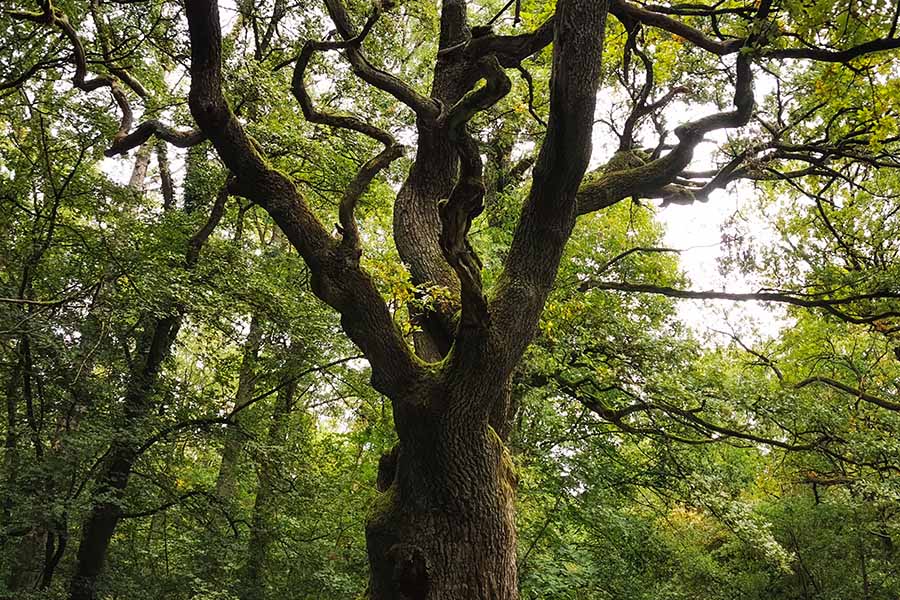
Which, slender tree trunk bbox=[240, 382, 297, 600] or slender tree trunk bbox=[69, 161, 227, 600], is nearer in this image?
slender tree trunk bbox=[69, 161, 227, 600]

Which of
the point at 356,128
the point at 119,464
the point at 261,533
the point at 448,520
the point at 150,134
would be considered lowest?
the point at 448,520

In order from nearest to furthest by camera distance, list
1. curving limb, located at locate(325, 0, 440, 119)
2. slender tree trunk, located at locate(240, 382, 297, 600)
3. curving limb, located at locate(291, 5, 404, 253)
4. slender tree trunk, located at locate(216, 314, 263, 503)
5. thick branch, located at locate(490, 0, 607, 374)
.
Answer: thick branch, located at locate(490, 0, 607, 374) < curving limb, located at locate(291, 5, 404, 253) < curving limb, located at locate(325, 0, 440, 119) < slender tree trunk, located at locate(216, 314, 263, 503) < slender tree trunk, located at locate(240, 382, 297, 600)

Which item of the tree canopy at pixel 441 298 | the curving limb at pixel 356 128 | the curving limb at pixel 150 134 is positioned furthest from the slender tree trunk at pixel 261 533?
the curving limb at pixel 356 128

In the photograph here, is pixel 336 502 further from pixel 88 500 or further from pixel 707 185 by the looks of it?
pixel 707 185

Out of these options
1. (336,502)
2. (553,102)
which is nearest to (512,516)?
(553,102)

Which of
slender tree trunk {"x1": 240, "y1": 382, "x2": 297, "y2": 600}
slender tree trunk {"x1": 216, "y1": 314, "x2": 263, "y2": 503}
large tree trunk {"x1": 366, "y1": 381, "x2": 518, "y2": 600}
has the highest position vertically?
slender tree trunk {"x1": 216, "y1": 314, "x2": 263, "y2": 503}

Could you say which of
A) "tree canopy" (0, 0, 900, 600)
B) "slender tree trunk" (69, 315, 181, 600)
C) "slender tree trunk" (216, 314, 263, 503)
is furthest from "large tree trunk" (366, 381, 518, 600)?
"slender tree trunk" (216, 314, 263, 503)

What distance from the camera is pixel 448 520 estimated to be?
3537 millimetres

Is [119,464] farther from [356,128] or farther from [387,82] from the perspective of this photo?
[387,82]

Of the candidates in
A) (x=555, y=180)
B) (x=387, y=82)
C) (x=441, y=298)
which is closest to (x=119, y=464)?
(x=441, y=298)

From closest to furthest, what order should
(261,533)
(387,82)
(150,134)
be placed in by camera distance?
1. (150,134)
2. (387,82)
3. (261,533)

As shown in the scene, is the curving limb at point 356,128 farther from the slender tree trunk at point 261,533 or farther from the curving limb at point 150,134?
the slender tree trunk at point 261,533

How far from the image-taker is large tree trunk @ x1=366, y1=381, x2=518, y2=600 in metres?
3.46

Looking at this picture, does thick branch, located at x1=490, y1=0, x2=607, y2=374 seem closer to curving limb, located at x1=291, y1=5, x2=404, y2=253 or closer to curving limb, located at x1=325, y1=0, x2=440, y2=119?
curving limb, located at x1=291, y1=5, x2=404, y2=253
